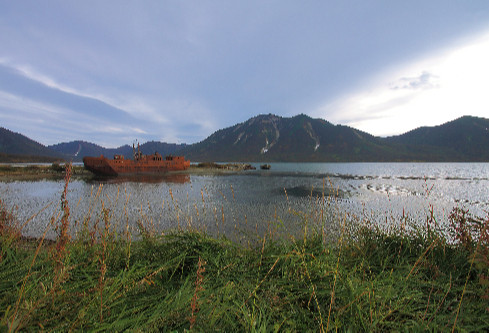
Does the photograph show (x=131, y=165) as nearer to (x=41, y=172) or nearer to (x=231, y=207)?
(x=41, y=172)

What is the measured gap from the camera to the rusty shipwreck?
43.1 meters

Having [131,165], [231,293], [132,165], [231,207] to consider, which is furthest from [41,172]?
[231,293]

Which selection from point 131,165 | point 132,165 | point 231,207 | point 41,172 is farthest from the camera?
point 41,172

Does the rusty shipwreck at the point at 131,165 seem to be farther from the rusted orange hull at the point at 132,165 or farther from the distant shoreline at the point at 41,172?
the distant shoreline at the point at 41,172

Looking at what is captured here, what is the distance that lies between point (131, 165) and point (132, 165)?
0.25 m

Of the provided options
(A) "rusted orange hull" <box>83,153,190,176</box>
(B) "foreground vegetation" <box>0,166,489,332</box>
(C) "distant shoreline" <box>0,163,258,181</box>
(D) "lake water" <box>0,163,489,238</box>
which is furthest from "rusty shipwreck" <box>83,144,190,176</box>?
(B) "foreground vegetation" <box>0,166,489,332</box>

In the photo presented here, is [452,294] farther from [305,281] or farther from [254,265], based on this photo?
[254,265]

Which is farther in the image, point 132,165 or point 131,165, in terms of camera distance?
point 132,165

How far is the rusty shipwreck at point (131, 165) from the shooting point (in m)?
43.1

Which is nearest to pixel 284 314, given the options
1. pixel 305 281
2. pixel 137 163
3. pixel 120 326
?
pixel 305 281

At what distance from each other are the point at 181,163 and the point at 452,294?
2307 inches

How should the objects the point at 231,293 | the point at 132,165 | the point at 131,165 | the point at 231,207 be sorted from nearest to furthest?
the point at 231,293
the point at 231,207
the point at 131,165
the point at 132,165

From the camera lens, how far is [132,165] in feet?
156

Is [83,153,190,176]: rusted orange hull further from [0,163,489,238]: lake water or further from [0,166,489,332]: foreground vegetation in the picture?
[0,166,489,332]: foreground vegetation
